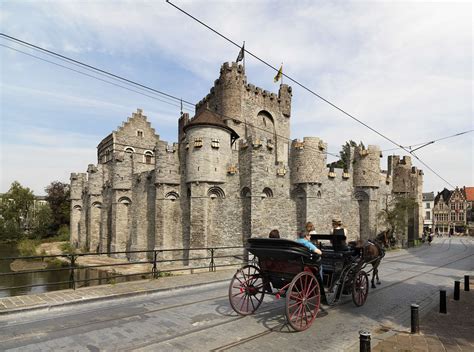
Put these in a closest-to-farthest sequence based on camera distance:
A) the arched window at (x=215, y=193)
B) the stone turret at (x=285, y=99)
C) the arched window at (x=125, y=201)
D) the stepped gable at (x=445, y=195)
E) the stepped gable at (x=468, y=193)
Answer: the arched window at (x=215, y=193)
the arched window at (x=125, y=201)
the stone turret at (x=285, y=99)
the stepped gable at (x=468, y=193)
the stepped gable at (x=445, y=195)

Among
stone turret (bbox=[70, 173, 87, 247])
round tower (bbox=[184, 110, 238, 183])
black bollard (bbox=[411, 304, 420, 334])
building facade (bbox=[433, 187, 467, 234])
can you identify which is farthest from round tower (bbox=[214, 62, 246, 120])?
building facade (bbox=[433, 187, 467, 234])

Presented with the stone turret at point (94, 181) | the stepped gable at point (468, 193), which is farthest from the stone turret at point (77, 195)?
the stepped gable at point (468, 193)

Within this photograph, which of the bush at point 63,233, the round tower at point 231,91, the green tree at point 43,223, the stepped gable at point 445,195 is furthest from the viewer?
the stepped gable at point 445,195

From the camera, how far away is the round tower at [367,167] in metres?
26.8

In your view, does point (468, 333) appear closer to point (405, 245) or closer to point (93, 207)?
point (405, 245)

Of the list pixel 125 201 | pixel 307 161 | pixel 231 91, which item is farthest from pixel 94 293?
pixel 231 91

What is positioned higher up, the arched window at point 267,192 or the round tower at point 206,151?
the round tower at point 206,151

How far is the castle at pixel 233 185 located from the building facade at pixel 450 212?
42.6 m

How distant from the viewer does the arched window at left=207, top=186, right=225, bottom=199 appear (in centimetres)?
2130

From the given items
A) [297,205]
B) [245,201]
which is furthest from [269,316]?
[297,205]

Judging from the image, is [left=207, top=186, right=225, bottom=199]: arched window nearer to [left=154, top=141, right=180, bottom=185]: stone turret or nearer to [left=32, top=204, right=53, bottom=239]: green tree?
[left=154, top=141, right=180, bottom=185]: stone turret

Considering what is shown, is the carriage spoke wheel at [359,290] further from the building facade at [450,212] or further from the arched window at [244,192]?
the building facade at [450,212]

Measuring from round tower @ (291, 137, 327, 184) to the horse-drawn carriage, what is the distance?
50.7ft

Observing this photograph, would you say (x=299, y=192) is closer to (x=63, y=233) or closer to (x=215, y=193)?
(x=215, y=193)
